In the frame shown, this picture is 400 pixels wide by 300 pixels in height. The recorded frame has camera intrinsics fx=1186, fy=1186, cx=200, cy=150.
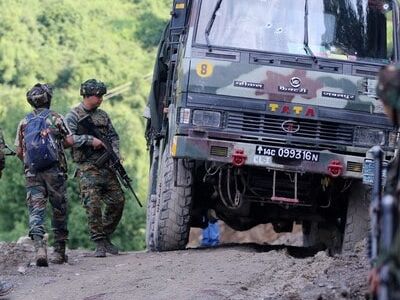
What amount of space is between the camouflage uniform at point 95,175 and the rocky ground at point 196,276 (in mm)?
541

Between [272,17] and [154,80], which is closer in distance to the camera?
[272,17]

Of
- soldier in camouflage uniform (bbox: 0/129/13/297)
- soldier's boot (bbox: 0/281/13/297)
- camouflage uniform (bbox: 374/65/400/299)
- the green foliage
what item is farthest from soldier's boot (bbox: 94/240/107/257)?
the green foliage

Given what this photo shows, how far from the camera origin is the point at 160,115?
1295 centimetres

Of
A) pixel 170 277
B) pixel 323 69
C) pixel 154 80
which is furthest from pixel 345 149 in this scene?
pixel 154 80

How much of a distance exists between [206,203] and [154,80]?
1739 millimetres

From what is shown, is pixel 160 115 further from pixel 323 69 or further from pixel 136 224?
pixel 136 224

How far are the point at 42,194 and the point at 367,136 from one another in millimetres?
3005

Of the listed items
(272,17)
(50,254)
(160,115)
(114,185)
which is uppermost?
Answer: (272,17)

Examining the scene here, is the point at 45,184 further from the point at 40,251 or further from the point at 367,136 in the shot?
the point at 367,136

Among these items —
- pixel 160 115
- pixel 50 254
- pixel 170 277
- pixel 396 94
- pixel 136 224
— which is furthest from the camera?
pixel 136 224

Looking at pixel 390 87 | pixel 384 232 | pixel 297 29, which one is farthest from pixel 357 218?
pixel 384 232

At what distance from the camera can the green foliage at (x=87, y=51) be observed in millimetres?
40875

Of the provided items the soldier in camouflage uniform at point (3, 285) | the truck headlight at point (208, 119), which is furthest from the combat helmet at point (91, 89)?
the soldier in camouflage uniform at point (3, 285)

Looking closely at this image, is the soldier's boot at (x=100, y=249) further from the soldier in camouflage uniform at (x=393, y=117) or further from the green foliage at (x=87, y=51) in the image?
the green foliage at (x=87, y=51)
